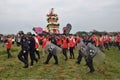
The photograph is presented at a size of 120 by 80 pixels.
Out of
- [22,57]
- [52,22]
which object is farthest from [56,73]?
[52,22]

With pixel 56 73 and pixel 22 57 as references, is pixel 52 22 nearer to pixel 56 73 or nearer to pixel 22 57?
pixel 22 57

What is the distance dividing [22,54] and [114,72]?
19.1 ft

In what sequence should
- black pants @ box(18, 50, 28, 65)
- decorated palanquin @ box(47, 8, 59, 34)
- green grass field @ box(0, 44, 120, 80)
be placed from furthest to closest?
decorated palanquin @ box(47, 8, 59, 34), black pants @ box(18, 50, 28, 65), green grass field @ box(0, 44, 120, 80)

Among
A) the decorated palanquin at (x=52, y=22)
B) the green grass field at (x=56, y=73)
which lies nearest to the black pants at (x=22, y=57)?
the green grass field at (x=56, y=73)

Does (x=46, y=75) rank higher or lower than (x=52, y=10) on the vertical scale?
lower

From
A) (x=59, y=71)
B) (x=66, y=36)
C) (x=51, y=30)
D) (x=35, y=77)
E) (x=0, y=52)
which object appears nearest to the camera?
(x=35, y=77)

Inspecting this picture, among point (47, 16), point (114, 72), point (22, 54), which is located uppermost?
point (47, 16)

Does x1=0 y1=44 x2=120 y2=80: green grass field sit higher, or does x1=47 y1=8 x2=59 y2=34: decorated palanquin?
x1=47 y1=8 x2=59 y2=34: decorated palanquin

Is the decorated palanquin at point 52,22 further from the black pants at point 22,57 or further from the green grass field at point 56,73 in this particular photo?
the black pants at point 22,57

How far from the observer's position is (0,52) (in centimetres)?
3350

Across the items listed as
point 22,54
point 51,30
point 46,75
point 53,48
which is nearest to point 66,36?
point 53,48

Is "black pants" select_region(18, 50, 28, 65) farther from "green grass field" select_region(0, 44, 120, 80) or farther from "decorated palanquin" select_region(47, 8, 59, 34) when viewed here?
"decorated palanquin" select_region(47, 8, 59, 34)

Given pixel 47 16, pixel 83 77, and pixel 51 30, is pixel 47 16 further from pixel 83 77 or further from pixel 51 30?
pixel 83 77

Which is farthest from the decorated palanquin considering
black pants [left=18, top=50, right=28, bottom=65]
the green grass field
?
black pants [left=18, top=50, right=28, bottom=65]
